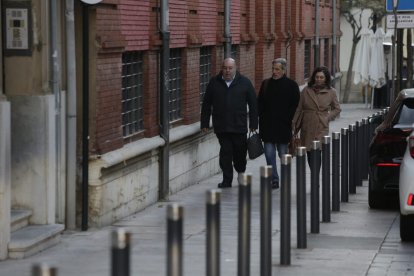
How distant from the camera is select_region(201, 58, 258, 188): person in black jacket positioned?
18156mm

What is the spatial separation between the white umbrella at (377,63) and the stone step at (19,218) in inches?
1223

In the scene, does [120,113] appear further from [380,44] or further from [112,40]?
[380,44]

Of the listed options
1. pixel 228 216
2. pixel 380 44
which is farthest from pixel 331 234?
pixel 380 44

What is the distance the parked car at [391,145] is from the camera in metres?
14.8

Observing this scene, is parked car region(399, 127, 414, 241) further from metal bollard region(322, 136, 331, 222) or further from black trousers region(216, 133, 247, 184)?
black trousers region(216, 133, 247, 184)

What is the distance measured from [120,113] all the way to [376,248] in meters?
3.79

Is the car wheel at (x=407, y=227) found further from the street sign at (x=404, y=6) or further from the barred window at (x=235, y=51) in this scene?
the street sign at (x=404, y=6)

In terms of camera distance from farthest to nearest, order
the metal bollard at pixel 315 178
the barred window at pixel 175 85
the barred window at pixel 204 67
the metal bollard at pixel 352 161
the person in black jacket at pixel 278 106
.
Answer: the barred window at pixel 204 67, the barred window at pixel 175 85, the person in black jacket at pixel 278 106, the metal bollard at pixel 352 161, the metal bollard at pixel 315 178

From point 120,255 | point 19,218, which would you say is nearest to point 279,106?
point 19,218

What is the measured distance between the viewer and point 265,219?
10133 millimetres

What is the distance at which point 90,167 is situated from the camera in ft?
44.6

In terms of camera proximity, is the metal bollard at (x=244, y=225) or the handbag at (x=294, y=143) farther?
the handbag at (x=294, y=143)

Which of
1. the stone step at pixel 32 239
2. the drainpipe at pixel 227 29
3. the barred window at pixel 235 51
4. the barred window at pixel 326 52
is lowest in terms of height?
the stone step at pixel 32 239

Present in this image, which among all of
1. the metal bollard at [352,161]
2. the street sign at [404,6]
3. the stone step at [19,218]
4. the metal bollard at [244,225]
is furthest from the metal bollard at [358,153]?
the street sign at [404,6]
